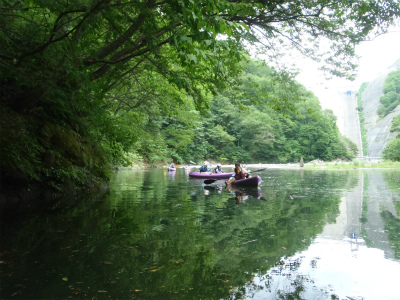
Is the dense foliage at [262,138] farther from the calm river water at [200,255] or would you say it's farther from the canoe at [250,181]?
the calm river water at [200,255]

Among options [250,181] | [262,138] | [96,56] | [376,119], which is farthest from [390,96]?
[96,56]

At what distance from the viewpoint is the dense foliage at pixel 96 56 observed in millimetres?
4972

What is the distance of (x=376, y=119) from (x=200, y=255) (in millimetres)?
100170

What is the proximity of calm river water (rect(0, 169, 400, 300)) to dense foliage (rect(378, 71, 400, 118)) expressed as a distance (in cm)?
9481

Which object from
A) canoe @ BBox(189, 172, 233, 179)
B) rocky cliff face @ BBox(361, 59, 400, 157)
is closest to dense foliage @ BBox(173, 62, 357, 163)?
rocky cliff face @ BBox(361, 59, 400, 157)

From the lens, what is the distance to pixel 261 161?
65.1 m

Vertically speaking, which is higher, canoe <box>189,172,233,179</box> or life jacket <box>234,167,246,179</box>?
life jacket <box>234,167,246,179</box>

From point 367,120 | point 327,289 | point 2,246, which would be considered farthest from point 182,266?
point 367,120

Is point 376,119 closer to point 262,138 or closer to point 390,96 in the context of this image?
point 390,96

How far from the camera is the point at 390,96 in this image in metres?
93.3

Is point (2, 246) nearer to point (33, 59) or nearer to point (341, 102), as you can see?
point (33, 59)

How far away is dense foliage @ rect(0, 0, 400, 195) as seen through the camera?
16.3 feet

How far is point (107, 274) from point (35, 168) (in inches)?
239

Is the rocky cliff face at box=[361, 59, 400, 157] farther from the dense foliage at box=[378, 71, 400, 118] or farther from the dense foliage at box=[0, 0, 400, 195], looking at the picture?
the dense foliage at box=[0, 0, 400, 195]
